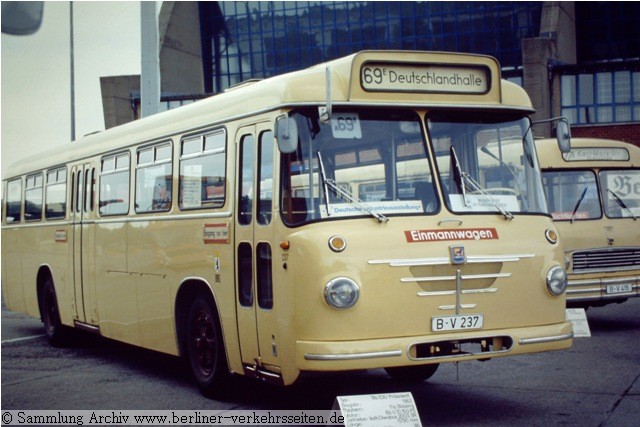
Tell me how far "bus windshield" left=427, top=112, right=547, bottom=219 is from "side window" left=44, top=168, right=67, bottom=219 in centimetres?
749

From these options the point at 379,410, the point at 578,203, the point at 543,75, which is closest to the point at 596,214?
the point at 578,203

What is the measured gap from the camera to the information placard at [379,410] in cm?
743

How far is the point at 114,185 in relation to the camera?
1299 cm

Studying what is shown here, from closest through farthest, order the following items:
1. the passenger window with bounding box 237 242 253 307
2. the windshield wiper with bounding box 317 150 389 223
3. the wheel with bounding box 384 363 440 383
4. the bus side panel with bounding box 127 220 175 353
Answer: the windshield wiper with bounding box 317 150 389 223
the passenger window with bounding box 237 242 253 307
the wheel with bounding box 384 363 440 383
the bus side panel with bounding box 127 220 175 353

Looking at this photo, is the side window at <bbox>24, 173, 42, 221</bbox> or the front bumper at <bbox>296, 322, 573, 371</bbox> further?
the side window at <bbox>24, 173, 42, 221</bbox>

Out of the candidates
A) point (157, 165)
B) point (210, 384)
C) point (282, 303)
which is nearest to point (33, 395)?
point (210, 384)

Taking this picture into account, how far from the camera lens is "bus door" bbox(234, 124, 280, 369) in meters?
8.84

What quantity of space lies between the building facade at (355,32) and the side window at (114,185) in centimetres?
3910

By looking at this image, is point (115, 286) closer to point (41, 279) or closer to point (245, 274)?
point (245, 274)

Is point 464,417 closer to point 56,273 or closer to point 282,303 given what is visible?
point 282,303

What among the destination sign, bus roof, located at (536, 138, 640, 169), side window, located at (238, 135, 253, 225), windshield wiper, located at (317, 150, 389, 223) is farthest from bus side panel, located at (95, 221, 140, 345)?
the destination sign

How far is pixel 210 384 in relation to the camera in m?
10.1

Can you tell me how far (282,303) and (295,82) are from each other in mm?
1787

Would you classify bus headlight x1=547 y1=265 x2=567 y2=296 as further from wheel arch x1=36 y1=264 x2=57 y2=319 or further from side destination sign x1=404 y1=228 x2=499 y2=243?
wheel arch x1=36 y1=264 x2=57 y2=319
